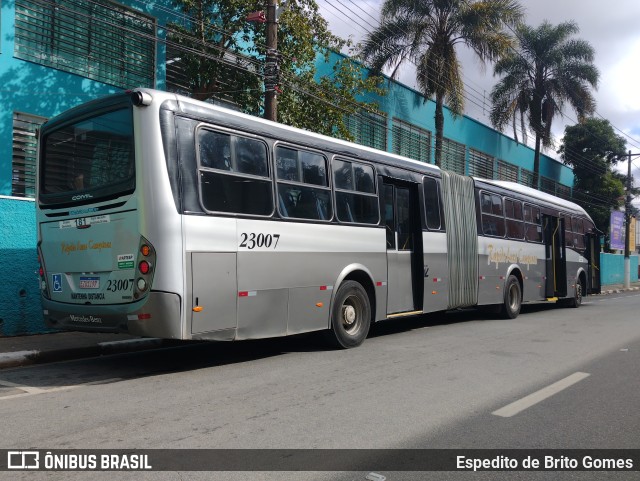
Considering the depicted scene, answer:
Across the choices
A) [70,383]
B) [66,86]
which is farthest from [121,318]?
[66,86]

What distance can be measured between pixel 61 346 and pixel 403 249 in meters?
5.69

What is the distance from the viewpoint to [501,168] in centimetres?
3200

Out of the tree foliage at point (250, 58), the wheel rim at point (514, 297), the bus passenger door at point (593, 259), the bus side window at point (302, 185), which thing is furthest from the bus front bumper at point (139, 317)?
the bus passenger door at point (593, 259)

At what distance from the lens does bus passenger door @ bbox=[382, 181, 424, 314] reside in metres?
9.86

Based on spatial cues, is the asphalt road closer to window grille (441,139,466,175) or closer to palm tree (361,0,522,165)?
palm tree (361,0,522,165)

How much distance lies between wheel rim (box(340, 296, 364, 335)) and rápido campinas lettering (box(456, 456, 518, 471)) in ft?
14.6

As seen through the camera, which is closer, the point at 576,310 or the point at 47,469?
the point at 47,469

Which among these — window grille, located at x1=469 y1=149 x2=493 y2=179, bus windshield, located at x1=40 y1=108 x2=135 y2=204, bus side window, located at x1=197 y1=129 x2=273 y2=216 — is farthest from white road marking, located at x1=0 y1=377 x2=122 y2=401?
window grille, located at x1=469 y1=149 x2=493 y2=179

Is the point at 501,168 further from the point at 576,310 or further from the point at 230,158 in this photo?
the point at 230,158

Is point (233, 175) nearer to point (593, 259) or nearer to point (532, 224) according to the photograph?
point (532, 224)

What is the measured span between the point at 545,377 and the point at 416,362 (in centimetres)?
164

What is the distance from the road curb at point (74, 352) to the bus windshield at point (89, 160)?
205 cm

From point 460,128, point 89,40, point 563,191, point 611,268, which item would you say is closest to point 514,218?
point 89,40

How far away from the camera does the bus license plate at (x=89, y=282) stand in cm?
663
